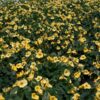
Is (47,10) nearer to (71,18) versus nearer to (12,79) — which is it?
(71,18)

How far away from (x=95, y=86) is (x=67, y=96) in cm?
31

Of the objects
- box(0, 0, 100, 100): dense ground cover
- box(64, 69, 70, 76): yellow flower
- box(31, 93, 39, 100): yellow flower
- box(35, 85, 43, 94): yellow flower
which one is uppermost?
box(35, 85, 43, 94): yellow flower

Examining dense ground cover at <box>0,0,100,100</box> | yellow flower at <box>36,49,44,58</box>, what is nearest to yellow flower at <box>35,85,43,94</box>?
dense ground cover at <box>0,0,100,100</box>

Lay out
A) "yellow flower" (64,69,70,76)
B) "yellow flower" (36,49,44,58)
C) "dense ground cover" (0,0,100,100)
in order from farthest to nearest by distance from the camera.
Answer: "yellow flower" (36,49,44,58) < "yellow flower" (64,69,70,76) < "dense ground cover" (0,0,100,100)

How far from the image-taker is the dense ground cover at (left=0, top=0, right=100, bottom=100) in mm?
3754

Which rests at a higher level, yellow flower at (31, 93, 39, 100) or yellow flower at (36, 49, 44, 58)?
yellow flower at (31, 93, 39, 100)

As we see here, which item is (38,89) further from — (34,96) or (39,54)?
(39,54)

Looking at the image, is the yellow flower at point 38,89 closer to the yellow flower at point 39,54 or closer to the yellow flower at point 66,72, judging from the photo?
the yellow flower at point 66,72

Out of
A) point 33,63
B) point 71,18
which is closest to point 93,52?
point 33,63

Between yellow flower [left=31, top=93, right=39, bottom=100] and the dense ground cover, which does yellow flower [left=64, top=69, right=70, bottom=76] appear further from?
yellow flower [left=31, top=93, right=39, bottom=100]

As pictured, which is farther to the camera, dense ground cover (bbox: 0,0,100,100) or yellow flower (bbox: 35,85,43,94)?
dense ground cover (bbox: 0,0,100,100)

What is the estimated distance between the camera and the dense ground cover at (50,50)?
12.3 feet

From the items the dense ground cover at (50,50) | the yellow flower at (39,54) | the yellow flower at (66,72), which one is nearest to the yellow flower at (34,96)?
the dense ground cover at (50,50)

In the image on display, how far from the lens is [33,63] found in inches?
169
